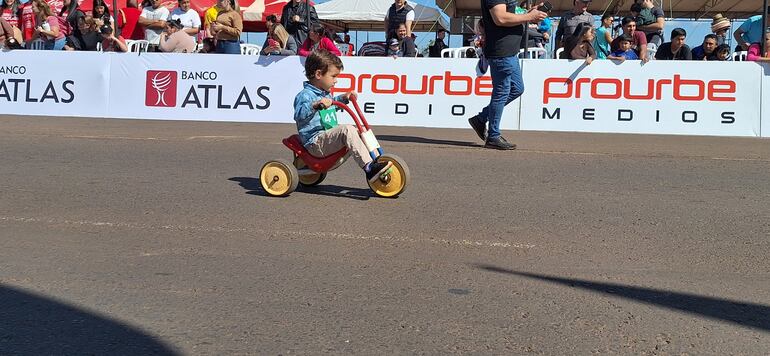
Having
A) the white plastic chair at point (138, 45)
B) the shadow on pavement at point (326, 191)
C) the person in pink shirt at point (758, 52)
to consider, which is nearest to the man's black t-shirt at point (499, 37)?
the shadow on pavement at point (326, 191)

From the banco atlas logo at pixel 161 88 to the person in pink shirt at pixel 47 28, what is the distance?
3200 millimetres

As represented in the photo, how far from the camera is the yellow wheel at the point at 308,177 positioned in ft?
23.7

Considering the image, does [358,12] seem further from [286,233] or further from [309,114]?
[286,233]

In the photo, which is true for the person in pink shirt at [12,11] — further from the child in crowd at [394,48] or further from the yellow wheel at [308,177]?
the yellow wheel at [308,177]

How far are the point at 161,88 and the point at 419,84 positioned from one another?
14.2ft

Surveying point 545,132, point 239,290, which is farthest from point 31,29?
point 239,290

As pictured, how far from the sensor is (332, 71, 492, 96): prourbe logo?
14.0 meters

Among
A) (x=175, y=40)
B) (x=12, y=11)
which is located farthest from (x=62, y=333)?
(x=12, y=11)

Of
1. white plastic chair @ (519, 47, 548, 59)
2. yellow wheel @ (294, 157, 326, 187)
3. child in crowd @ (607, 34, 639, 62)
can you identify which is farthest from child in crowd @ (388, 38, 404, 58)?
yellow wheel @ (294, 157, 326, 187)

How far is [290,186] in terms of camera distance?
6871 millimetres

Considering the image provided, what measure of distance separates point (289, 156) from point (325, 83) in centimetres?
285

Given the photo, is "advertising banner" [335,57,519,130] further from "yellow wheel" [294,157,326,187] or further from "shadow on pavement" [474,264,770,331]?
"shadow on pavement" [474,264,770,331]

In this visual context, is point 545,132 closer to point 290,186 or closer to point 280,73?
point 280,73

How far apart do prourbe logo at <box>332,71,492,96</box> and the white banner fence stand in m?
0.02
